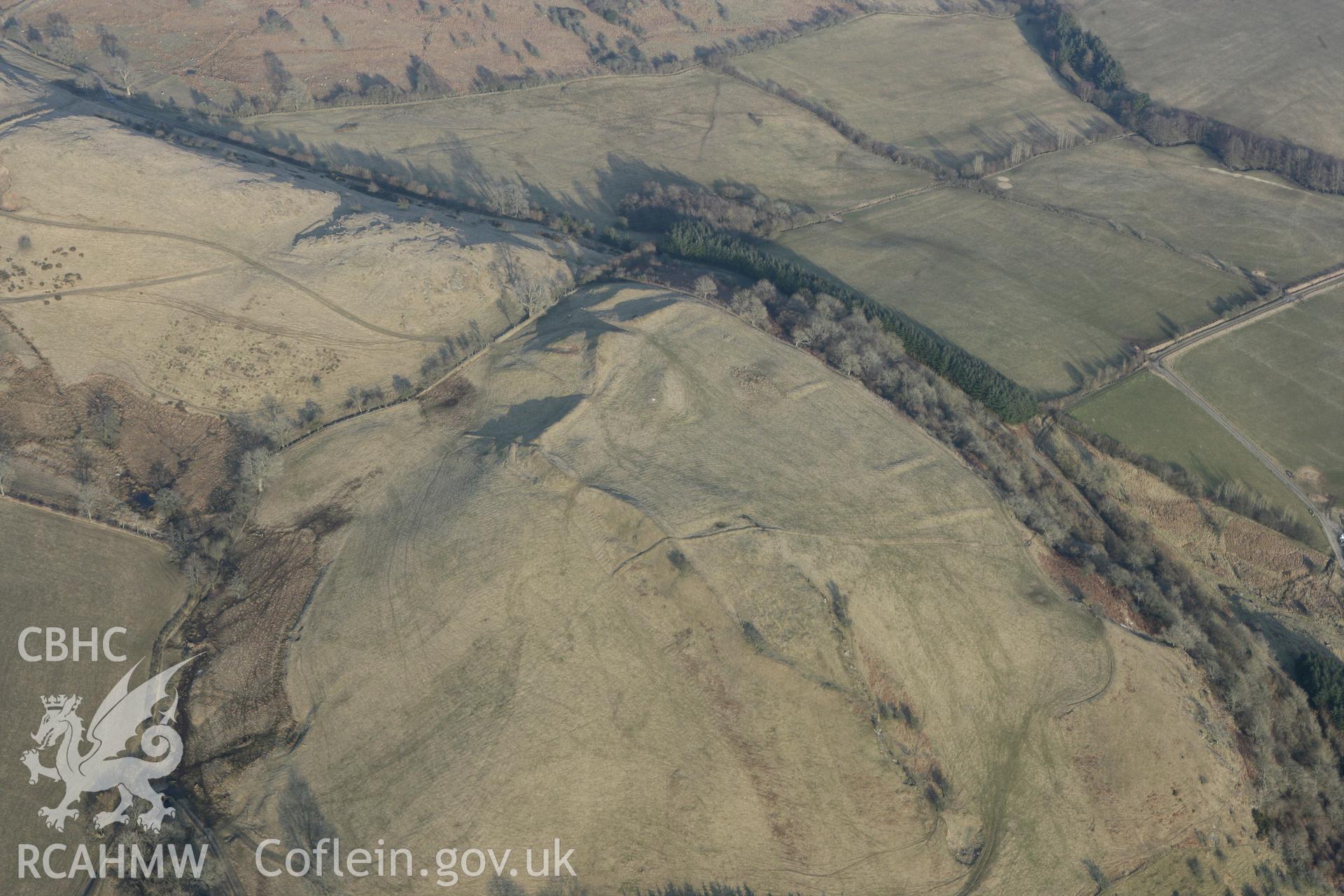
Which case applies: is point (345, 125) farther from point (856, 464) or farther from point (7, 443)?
point (856, 464)

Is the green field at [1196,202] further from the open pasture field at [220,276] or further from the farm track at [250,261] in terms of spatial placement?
the farm track at [250,261]

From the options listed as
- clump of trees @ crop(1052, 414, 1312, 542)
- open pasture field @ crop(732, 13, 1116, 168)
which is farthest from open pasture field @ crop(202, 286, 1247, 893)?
open pasture field @ crop(732, 13, 1116, 168)

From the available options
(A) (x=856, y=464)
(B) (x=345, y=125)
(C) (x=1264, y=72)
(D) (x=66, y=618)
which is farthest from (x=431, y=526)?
(C) (x=1264, y=72)

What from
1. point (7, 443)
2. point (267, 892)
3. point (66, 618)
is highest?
point (7, 443)

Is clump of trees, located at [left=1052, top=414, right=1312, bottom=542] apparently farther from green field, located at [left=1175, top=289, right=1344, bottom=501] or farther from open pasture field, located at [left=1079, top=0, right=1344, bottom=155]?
open pasture field, located at [left=1079, top=0, right=1344, bottom=155]

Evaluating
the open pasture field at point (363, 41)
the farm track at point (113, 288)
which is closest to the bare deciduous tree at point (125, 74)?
the open pasture field at point (363, 41)

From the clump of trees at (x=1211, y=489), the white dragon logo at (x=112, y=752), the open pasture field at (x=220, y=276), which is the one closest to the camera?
the white dragon logo at (x=112, y=752)
